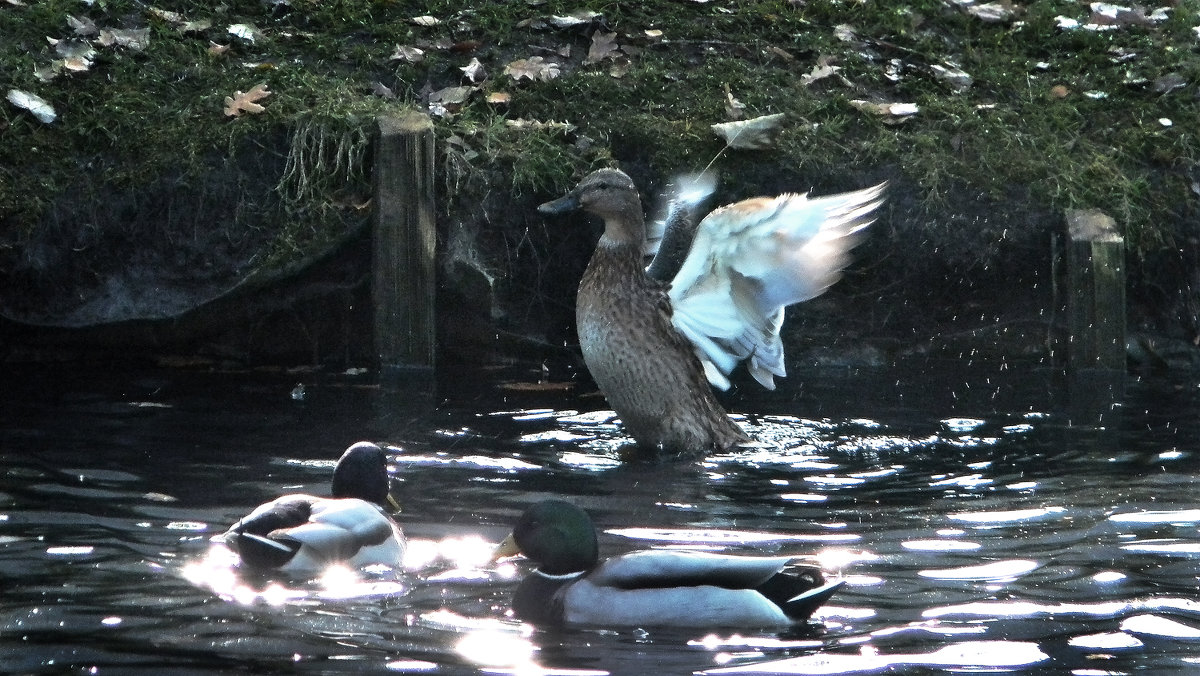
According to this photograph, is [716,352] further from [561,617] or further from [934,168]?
[561,617]

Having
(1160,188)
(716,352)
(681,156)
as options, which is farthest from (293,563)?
(1160,188)

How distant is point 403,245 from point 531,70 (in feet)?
6.68

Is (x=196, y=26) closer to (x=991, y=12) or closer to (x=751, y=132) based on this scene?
(x=751, y=132)

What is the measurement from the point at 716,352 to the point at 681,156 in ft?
6.09

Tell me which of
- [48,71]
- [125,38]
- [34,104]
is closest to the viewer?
[34,104]

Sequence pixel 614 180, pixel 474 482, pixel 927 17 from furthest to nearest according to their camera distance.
Result: 1. pixel 927 17
2. pixel 614 180
3. pixel 474 482

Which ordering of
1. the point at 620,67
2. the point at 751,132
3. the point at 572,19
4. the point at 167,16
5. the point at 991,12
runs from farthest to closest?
the point at 991,12, the point at 572,19, the point at 620,67, the point at 167,16, the point at 751,132

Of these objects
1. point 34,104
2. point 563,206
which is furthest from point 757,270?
point 34,104

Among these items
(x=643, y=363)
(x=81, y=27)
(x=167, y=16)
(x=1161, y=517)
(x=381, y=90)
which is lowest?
(x=1161, y=517)

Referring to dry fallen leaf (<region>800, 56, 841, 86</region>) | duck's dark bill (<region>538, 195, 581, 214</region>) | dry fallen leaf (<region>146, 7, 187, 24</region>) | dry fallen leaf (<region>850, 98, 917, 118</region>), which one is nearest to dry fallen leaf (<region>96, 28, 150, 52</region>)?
dry fallen leaf (<region>146, 7, 187, 24</region>)

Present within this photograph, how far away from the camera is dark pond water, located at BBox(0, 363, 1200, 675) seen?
3.65 metres

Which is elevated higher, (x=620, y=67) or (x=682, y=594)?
(x=620, y=67)

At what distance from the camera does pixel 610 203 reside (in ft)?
22.2

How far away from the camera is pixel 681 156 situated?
8359 millimetres
